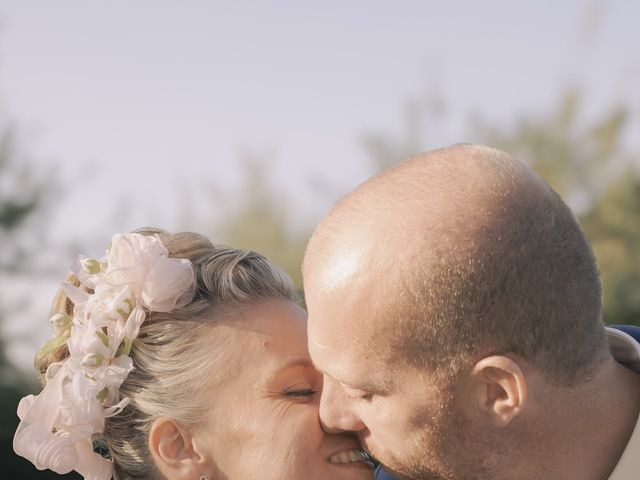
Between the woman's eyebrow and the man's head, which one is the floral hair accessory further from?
the man's head

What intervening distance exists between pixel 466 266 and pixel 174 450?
1.71 metres

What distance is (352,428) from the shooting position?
3.42 m

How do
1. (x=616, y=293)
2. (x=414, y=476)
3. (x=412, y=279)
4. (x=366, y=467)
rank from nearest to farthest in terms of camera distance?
(x=412, y=279) < (x=414, y=476) < (x=366, y=467) < (x=616, y=293)

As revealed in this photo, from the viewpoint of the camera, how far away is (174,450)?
12.8 ft

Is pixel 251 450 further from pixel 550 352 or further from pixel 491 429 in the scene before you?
pixel 550 352

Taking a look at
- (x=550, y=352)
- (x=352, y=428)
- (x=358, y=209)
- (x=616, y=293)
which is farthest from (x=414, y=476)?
(x=616, y=293)

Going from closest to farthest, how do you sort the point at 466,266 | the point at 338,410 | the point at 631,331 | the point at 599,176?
the point at 466,266, the point at 338,410, the point at 631,331, the point at 599,176

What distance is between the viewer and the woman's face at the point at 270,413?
3.71 metres

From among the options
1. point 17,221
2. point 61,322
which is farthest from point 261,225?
point 61,322

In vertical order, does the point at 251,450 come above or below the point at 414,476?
below

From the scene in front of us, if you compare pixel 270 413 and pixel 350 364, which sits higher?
pixel 350 364

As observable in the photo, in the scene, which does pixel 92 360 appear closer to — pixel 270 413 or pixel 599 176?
pixel 270 413

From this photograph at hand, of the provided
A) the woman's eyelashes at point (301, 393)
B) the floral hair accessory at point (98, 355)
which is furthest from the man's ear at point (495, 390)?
the floral hair accessory at point (98, 355)

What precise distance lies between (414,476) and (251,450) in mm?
808
